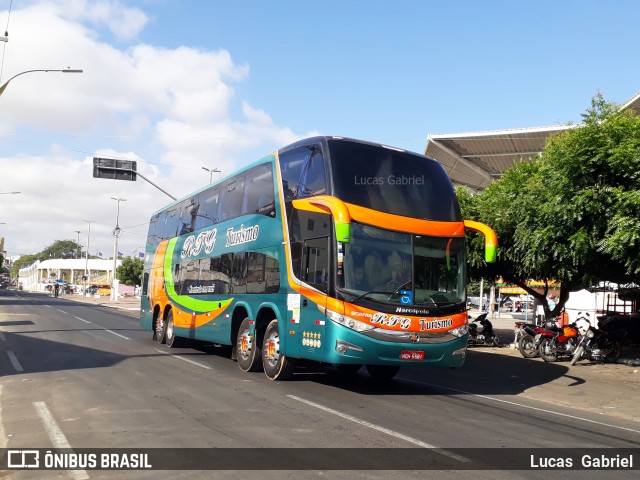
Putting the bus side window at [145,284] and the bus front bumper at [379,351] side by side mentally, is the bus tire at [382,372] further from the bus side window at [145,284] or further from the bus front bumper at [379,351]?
the bus side window at [145,284]

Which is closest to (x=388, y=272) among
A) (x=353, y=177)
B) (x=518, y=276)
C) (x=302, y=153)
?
(x=353, y=177)

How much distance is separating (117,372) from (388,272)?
20.3 ft

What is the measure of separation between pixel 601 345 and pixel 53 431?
50.2 feet

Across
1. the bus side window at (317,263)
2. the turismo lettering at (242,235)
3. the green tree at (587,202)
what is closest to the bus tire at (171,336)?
the turismo lettering at (242,235)

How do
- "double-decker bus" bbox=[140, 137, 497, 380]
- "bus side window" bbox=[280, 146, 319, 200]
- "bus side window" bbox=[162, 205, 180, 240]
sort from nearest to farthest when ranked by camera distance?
"double-decker bus" bbox=[140, 137, 497, 380]
"bus side window" bbox=[280, 146, 319, 200]
"bus side window" bbox=[162, 205, 180, 240]

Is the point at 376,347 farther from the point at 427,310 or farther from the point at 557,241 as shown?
the point at 557,241

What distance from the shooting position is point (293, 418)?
854 cm

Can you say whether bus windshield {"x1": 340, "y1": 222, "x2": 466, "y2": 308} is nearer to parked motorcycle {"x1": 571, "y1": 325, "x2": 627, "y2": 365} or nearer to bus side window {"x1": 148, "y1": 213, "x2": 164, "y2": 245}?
parked motorcycle {"x1": 571, "y1": 325, "x2": 627, "y2": 365}

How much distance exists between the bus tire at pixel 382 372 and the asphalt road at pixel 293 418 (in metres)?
0.22

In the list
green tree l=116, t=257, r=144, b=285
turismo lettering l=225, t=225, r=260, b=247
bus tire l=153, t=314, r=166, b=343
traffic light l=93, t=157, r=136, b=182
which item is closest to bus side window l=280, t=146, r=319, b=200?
turismo lettering l=225, t=225, r=260, b=247

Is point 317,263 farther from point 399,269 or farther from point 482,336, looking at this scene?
point 482,336

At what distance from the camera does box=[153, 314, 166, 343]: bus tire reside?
65.8ft

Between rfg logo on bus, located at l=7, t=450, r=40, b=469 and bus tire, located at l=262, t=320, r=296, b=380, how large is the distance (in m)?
5.75

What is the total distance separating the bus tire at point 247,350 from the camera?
514 inches
